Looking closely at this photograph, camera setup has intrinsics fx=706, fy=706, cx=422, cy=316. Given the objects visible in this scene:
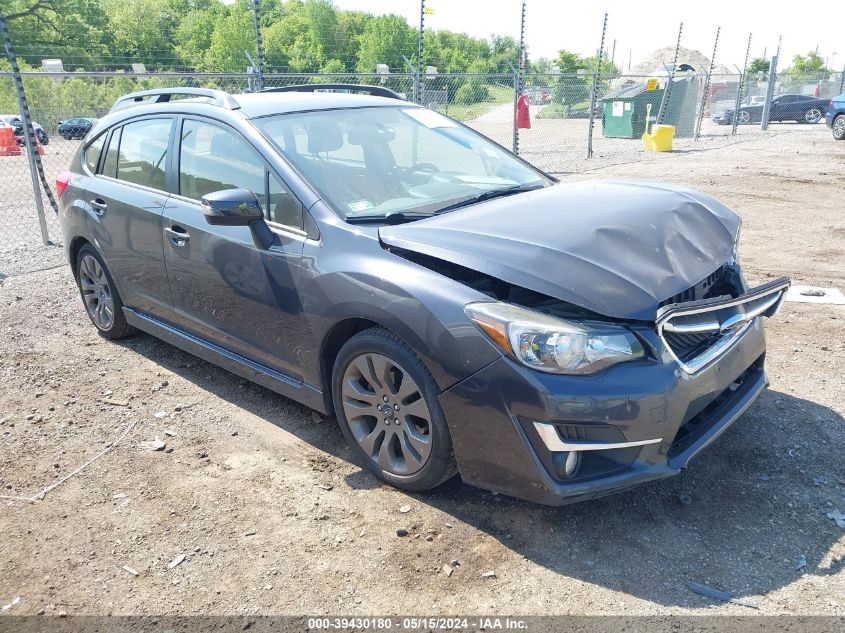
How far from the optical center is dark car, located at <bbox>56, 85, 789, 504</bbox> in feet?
8.95

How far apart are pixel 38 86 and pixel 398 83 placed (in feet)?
25.1

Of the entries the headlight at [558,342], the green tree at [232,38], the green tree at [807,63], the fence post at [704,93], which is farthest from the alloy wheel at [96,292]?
the green tree at [807,63]

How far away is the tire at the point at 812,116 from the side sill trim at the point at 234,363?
1257 inches

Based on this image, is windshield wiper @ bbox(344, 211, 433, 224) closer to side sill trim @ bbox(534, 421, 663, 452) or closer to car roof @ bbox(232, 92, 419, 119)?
car roof @ bbox(232, 92, 419, 119)

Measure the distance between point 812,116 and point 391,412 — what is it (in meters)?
32.8

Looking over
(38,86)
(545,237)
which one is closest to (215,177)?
(545,237)

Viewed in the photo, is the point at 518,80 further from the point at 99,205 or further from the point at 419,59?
the point at 99,205

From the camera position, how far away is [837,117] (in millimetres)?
20547

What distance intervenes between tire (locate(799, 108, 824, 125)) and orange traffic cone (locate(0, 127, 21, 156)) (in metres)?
29.4

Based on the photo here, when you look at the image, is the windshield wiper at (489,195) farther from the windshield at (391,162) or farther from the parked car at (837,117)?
the parked car at (837,117)

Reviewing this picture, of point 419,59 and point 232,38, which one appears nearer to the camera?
point 419,59

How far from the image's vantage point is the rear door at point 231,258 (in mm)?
3582

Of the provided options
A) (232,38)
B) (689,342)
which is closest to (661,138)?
(689,342)

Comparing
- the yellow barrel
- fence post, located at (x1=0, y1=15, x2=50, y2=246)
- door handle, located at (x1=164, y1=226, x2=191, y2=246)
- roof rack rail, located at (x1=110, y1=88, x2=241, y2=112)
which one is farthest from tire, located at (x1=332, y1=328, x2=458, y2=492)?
the yellow barrel
